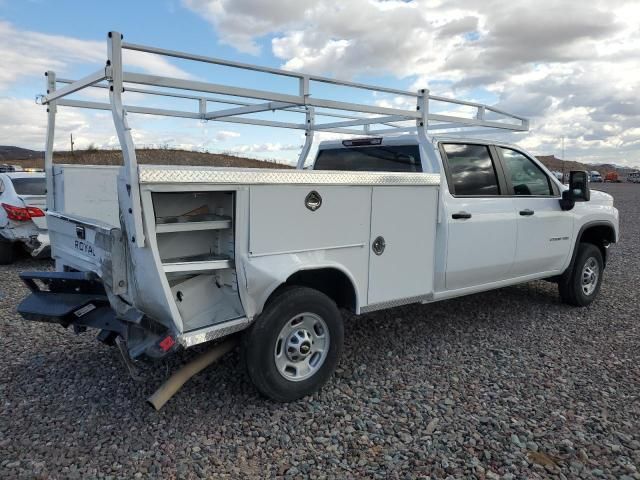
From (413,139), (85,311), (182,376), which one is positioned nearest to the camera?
(182,376)

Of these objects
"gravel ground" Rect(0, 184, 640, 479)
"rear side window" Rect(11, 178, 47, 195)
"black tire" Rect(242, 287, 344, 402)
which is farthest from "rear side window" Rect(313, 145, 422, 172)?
"rear side window" Rect(11, 178, 47, 195)

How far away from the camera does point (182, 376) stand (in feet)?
11.8

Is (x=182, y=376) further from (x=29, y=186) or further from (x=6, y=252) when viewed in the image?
(x=29, y=186)

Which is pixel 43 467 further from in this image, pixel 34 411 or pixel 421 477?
pixel 421 477

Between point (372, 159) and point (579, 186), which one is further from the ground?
point (372, 159)

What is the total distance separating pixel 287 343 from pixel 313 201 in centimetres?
100

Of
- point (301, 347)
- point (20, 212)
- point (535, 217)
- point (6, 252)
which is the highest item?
point (535, 217)

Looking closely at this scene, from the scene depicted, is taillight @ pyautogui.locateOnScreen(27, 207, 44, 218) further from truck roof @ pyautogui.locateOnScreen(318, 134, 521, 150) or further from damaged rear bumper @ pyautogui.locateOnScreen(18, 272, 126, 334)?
truck roof @ pyautogui.locateOnScreen(318, 134, 521, 150)

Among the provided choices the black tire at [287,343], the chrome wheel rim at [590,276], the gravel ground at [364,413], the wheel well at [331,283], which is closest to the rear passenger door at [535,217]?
the chrome wheel rim at [590,276]

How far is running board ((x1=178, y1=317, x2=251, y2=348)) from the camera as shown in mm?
3189

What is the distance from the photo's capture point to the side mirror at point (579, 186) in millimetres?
5680

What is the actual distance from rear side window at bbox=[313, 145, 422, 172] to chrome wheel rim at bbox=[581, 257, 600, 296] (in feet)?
9.71

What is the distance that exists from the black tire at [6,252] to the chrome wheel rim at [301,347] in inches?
259

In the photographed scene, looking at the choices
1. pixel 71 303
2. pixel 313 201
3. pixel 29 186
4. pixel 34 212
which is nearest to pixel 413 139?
pixel 313 201
